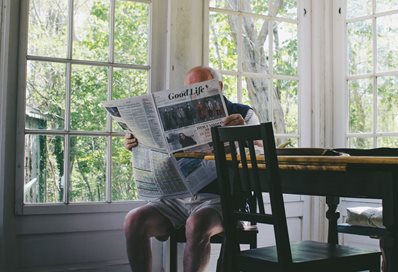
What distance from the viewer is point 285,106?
3.77 m

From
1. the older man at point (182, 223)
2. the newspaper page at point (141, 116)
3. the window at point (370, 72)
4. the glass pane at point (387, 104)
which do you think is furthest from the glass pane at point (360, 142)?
the newspaper page at point (141, 116)

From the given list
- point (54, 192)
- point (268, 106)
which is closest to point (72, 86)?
point (54, 192)

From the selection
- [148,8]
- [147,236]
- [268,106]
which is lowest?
[147,236]

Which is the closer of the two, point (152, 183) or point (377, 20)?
point (152, 183)

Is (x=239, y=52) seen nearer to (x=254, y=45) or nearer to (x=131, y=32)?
(x=254, y=45)

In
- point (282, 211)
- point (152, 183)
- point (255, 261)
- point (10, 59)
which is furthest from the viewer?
point (10, 59)

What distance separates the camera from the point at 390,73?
3582 mm

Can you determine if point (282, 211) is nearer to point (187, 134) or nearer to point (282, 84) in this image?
point (187, 134)

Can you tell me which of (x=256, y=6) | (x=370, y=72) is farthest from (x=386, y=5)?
(x=256, y=6)

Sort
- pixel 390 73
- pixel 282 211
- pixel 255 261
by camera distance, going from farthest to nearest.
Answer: pixel 390 73, pixel 255 261, pixel 282 211

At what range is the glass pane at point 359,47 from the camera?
3725 mm

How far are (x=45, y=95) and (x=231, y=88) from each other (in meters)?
1.13

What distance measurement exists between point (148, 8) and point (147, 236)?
134cm

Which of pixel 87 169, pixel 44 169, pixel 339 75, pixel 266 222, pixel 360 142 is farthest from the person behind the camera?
pixel 339 75
